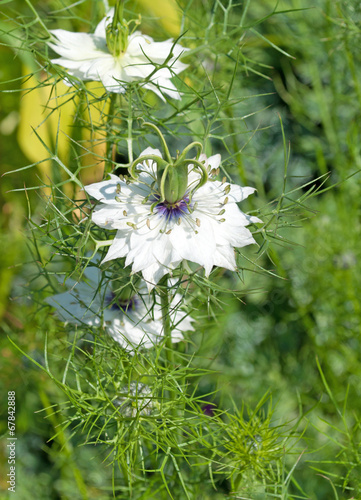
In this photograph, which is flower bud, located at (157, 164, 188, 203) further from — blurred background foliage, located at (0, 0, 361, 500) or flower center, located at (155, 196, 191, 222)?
blurred background foliage, located at (0, 0, 361, 500)

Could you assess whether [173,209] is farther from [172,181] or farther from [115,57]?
[115,57]

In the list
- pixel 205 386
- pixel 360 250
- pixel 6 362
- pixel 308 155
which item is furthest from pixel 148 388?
pixel 308 155

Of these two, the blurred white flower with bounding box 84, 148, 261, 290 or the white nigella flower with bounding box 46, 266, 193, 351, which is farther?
the white nigella flower with bounding box 46, 266, 193, 351

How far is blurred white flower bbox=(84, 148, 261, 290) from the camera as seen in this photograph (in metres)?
0.63

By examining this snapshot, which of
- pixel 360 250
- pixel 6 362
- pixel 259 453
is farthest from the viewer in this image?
pixel 360 250

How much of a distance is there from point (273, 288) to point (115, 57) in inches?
34.5

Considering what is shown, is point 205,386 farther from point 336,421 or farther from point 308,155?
point 308,155

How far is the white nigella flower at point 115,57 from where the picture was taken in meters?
0.78

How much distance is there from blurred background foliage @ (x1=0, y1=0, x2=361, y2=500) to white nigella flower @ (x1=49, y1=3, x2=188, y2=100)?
108 mm

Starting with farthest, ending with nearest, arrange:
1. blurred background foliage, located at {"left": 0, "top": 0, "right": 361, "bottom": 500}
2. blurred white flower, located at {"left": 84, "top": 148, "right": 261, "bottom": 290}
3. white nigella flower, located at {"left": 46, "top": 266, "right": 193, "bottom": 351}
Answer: blurred background foliage, located at {"left": 0, "top": 0, "right": 361, "bottom": 500} → white nigella flower, located at {"left": 46, "top": 266, "right": 193, "bottom": 351} → blurred white flower, located at {"left": 84, "top": 148, "right": 261, "bottom": 290}

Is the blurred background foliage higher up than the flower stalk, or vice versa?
the flower stalk

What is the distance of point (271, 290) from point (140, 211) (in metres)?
0.89

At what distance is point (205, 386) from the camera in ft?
4.43

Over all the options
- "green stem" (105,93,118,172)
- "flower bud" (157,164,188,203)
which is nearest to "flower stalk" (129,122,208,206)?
"flower bud" (157,164,188,203)
